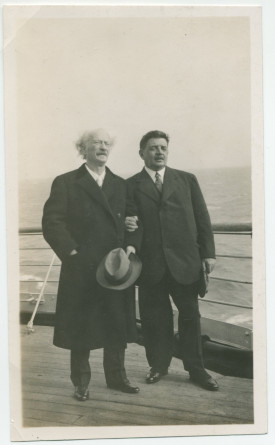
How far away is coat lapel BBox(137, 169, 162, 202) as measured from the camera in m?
2.31

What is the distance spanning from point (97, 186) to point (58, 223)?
247 mm

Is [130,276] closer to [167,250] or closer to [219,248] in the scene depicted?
[167,250]

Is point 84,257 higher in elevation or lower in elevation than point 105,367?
higher

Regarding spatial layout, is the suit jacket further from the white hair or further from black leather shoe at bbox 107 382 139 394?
black leather shoe at bbox 107 382 139 394

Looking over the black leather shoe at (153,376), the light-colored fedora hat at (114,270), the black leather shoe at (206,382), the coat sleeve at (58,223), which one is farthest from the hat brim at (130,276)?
the black leather shoe at (206,382)

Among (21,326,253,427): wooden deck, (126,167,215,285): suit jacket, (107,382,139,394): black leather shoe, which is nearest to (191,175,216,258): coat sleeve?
(126,167,215,285): suit jacket

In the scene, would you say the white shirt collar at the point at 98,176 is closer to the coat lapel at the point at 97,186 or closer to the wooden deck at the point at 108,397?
the coat lapel at the point at 97,186

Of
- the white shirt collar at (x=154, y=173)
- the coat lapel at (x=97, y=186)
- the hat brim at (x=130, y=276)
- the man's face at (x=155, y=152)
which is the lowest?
the hat brim at (x=130, y=276)

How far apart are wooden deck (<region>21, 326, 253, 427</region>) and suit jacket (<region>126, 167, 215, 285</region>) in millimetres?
405

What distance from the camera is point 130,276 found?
2.27 m

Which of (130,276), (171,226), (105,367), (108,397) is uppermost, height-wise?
(171,226)

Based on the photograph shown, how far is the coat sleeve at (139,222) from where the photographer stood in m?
2.27

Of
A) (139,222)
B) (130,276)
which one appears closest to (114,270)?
(130,276)

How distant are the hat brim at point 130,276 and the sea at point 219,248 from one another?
0.64ft
